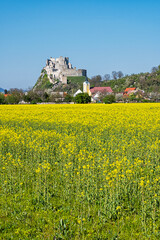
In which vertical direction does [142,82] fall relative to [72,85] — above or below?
below

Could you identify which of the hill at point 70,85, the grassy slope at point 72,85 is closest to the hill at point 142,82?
the grassy slope at point 72,85

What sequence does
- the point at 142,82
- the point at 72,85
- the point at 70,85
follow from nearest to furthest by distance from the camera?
the point at 142,82, the point at 72,85, the point at 70,85

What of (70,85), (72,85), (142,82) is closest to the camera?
(142,82)

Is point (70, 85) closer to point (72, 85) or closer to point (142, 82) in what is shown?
point (72, 85)

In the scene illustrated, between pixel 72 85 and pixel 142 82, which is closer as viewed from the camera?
pixel 142 82

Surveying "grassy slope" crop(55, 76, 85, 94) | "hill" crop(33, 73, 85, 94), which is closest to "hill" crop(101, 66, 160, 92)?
"grassy slope" crop(55, 76, 85, 94)

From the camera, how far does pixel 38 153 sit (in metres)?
11.2

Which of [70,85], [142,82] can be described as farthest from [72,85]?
[142,82]

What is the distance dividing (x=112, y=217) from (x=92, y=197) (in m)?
1.05

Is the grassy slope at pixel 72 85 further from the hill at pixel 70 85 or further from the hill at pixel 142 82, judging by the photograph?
the hill at pixel 142 82

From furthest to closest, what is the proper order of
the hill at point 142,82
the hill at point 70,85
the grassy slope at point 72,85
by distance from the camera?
the hill at point 70,85
the grassy slope at point 72,85
the hill at point 142,82

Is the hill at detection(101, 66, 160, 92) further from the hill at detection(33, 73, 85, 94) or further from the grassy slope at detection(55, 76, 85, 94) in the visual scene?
the hill at detection(33, 73, 85, 94)

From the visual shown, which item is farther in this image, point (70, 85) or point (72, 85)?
point (70, 85)

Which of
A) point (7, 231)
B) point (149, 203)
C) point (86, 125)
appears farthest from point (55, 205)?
point (86, 125)
